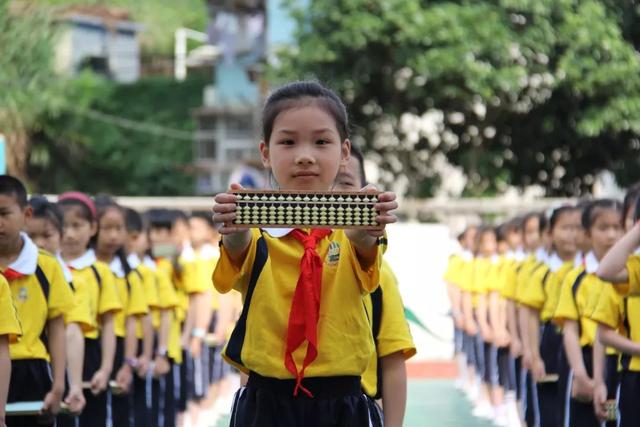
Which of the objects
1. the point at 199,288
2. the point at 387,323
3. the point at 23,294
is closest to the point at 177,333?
the point at 199,288

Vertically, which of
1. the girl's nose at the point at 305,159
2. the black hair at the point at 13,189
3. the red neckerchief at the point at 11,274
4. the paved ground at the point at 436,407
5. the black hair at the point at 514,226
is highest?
the girl's nose at the point at 305,159

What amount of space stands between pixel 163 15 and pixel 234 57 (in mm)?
16697

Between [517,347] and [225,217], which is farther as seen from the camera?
[517,347]

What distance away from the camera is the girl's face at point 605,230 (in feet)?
24.4

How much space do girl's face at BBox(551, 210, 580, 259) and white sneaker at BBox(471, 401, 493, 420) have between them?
15.8 feet

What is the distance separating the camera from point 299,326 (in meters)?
4.12

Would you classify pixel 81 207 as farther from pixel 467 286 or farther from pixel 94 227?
pixel 467 286

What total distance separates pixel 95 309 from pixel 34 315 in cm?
177

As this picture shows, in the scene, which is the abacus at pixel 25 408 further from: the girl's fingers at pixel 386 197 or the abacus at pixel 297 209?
the girl's fingers at pixel 386 197

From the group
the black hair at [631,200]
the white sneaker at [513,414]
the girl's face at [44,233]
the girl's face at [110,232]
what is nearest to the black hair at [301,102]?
the black hair at [631,200]

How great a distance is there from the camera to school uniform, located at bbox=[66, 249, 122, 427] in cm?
816

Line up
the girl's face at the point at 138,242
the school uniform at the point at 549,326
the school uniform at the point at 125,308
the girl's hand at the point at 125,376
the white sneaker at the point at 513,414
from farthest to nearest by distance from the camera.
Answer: the white sneaker at the point at 513,414
the girl's face at the point at 138,242
the school uniform at the point at 549,326
the school uniform at the point at 125,308
the girl's hand at the point at 125,376

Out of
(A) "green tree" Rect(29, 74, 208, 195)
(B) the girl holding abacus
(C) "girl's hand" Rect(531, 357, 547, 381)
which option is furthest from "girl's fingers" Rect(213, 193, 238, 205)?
(A) "green tree" Rect(29, 74, 208, 195)

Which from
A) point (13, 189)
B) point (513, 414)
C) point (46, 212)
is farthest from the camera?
point (513, 414)
